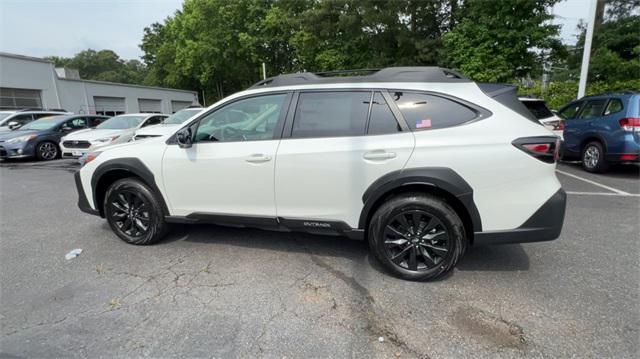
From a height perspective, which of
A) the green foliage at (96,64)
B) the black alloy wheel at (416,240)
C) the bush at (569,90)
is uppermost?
the green foliage at (96,64)

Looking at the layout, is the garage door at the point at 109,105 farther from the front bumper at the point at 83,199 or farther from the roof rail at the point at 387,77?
the roof rail at the point at 387,77

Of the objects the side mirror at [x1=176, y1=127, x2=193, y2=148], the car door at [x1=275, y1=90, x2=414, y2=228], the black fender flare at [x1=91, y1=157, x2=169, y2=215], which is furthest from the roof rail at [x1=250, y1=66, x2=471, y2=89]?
the black fender flare at [x1=91, y1=157, x2=169, y2=215]

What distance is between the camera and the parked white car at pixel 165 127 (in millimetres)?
7442

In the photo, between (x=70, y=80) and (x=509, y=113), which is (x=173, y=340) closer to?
(x=509, y=113)

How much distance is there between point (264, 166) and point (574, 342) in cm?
266

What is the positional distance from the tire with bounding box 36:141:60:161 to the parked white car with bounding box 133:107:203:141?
13.2 feet

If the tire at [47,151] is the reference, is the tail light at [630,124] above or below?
above

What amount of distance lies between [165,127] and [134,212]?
201 inches

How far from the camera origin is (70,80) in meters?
23.5

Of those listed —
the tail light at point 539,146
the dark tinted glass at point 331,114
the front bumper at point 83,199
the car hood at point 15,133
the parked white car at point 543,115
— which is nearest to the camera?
the tail light at point 539,146

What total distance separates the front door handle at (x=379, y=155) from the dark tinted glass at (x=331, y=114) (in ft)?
0.70

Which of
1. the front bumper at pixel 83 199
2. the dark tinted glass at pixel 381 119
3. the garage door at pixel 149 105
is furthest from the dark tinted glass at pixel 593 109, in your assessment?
the garage door at pixel 149 105

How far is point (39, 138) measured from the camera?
387 inches

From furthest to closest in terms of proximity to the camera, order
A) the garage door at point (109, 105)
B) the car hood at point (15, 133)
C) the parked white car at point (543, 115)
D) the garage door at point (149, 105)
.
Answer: the garage door at point (149, 105)
the garage door at point (109, 105)
the car hood at point (15, 133)
the parked white car at point (543, 115)
